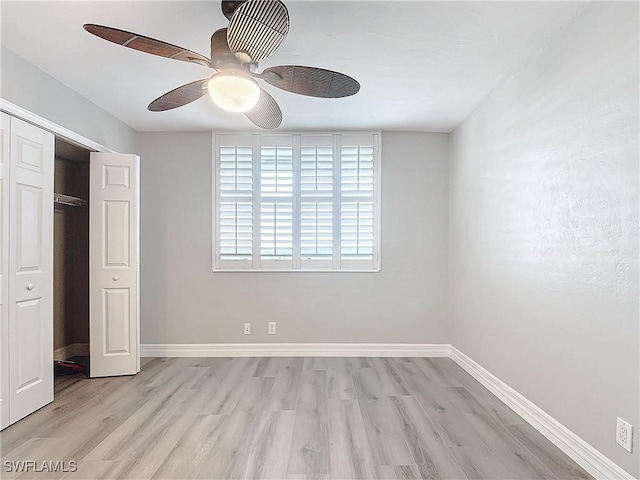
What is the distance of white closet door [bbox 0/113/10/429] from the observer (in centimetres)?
289

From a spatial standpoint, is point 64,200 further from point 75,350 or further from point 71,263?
point 75,350

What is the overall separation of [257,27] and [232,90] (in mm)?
441

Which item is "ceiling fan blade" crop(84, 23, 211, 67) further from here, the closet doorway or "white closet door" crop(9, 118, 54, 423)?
the closet doorway

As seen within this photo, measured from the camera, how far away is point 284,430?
9.50 ft

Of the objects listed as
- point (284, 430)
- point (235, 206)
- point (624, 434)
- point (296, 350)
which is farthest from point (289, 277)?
point (624, 434)

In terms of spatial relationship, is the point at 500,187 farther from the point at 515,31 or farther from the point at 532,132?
the point at 515,31

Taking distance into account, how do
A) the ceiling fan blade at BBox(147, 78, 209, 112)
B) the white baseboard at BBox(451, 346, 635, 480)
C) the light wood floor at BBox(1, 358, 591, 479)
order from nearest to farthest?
the white baseboard at BBox(451, 346, 635, 480) < the light wood floor at BBox(1, 358, 591, 479) < the ceiling fan blade at BBox(147, 78, 209, 112)

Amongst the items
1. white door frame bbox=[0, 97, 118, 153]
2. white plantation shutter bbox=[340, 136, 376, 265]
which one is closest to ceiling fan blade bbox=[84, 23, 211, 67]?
white door frame bbox=[0, 97, 118, 153]

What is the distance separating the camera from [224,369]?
4.40 metres

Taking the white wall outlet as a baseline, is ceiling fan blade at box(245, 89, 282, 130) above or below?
above

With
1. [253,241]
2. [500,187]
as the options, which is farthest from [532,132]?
[253,241]

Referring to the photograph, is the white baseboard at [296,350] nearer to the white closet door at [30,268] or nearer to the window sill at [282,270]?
the window sill at [282,270]

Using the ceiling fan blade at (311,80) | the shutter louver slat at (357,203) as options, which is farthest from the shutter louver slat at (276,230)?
the ceiling fan blade at (311,80)

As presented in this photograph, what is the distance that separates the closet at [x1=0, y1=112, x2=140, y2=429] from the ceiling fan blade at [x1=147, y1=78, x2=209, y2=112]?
105 cm
